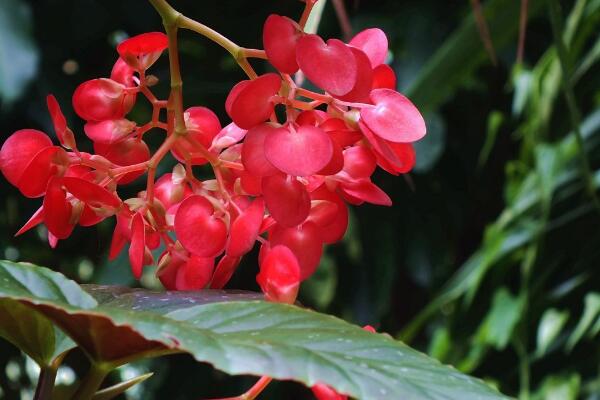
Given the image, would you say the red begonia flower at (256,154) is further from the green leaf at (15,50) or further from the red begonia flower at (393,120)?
the green leaf at (15,50)

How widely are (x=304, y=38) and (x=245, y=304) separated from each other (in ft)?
0.27

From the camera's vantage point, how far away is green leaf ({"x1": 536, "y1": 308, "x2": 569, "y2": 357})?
964mm

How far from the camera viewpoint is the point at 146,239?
33 centimetres

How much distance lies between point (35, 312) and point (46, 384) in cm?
2

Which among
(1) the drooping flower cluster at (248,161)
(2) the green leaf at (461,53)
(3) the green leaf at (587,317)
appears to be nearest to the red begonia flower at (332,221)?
(1) the drooping flower cluster at (248,161)

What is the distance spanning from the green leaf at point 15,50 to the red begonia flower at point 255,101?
1.69 feet

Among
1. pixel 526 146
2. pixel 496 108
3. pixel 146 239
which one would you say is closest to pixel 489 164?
pixel 496 108

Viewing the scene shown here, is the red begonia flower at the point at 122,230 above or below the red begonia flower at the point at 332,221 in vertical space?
below

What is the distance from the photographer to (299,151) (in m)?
0.28

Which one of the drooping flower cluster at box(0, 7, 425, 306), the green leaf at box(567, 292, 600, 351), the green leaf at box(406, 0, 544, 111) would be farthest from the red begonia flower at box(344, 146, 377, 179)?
the green leaf at box(567, 292, 600, 351)

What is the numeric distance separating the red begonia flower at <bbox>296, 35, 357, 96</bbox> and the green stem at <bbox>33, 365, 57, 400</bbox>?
0.12 m

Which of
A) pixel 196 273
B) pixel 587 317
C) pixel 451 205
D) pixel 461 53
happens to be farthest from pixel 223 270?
pixel 451 205

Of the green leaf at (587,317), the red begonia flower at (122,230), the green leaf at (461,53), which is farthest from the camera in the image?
the green leaf at (587,317)

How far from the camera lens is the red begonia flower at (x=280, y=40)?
0.29 meters
